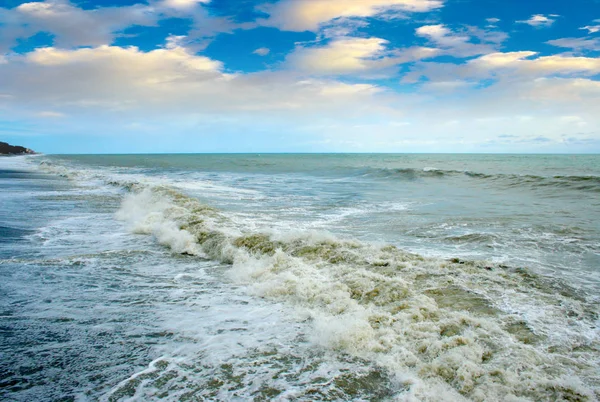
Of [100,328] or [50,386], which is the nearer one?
[50,386]

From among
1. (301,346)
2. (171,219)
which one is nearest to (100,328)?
(301,346)

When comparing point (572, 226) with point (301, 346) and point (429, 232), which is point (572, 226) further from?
point (301, 346)

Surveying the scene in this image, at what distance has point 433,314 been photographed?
209 inches

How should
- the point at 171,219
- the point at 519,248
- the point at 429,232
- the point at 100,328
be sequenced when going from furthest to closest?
the point at 171,219
the point at 429,232
the point at 519,248
the point at 100,328

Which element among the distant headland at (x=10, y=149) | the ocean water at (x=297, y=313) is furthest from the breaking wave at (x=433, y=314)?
the distant headland at (x=10, y=149)

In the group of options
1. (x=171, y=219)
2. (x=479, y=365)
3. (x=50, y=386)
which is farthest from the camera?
(x=171, y=219)

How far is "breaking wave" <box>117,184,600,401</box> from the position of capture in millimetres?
3863

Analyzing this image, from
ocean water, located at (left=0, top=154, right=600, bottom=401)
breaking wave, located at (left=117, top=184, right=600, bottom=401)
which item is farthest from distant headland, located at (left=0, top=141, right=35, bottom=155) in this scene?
breaking wave, located at (left=117, top=184, right=600, bottom=401)

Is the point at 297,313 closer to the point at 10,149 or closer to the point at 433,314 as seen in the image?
the point at 433,314

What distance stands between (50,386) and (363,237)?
311 inches

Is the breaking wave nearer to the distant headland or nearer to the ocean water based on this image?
the ocean water

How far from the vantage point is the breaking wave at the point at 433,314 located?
12.7 feet

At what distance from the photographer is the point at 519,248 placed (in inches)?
365

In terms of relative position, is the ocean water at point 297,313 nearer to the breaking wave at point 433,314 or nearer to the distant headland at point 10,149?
the breaking wave at point 433,314
